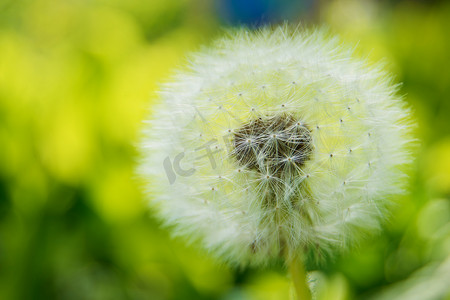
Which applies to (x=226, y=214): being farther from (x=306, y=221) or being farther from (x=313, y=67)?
(x=313, y=67)

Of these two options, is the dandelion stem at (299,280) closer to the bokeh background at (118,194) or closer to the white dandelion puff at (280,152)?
the white dandelion puff at (280,152)

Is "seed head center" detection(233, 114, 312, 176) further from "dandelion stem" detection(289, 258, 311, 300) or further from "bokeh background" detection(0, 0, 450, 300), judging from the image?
"bokeh background" detection(0, 0, 450, 300)

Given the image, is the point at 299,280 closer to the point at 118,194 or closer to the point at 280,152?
the point at 280,152

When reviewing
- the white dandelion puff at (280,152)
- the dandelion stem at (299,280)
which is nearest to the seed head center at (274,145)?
the white dandelion puff at (280,152)

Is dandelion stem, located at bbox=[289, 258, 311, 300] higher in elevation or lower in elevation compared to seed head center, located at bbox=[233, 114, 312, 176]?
lower

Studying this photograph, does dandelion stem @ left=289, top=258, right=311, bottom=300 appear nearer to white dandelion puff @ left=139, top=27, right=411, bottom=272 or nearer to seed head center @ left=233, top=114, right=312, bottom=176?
white dandelion puff @ left=139, top=27, right=411, bottom=272

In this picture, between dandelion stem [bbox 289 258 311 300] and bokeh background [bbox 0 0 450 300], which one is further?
bokeh background [bbox 0 0 450 300]

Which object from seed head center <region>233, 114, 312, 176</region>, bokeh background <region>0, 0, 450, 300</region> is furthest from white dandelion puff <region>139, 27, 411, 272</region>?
bokeh background <region>0, 0, 450, 300</region>
